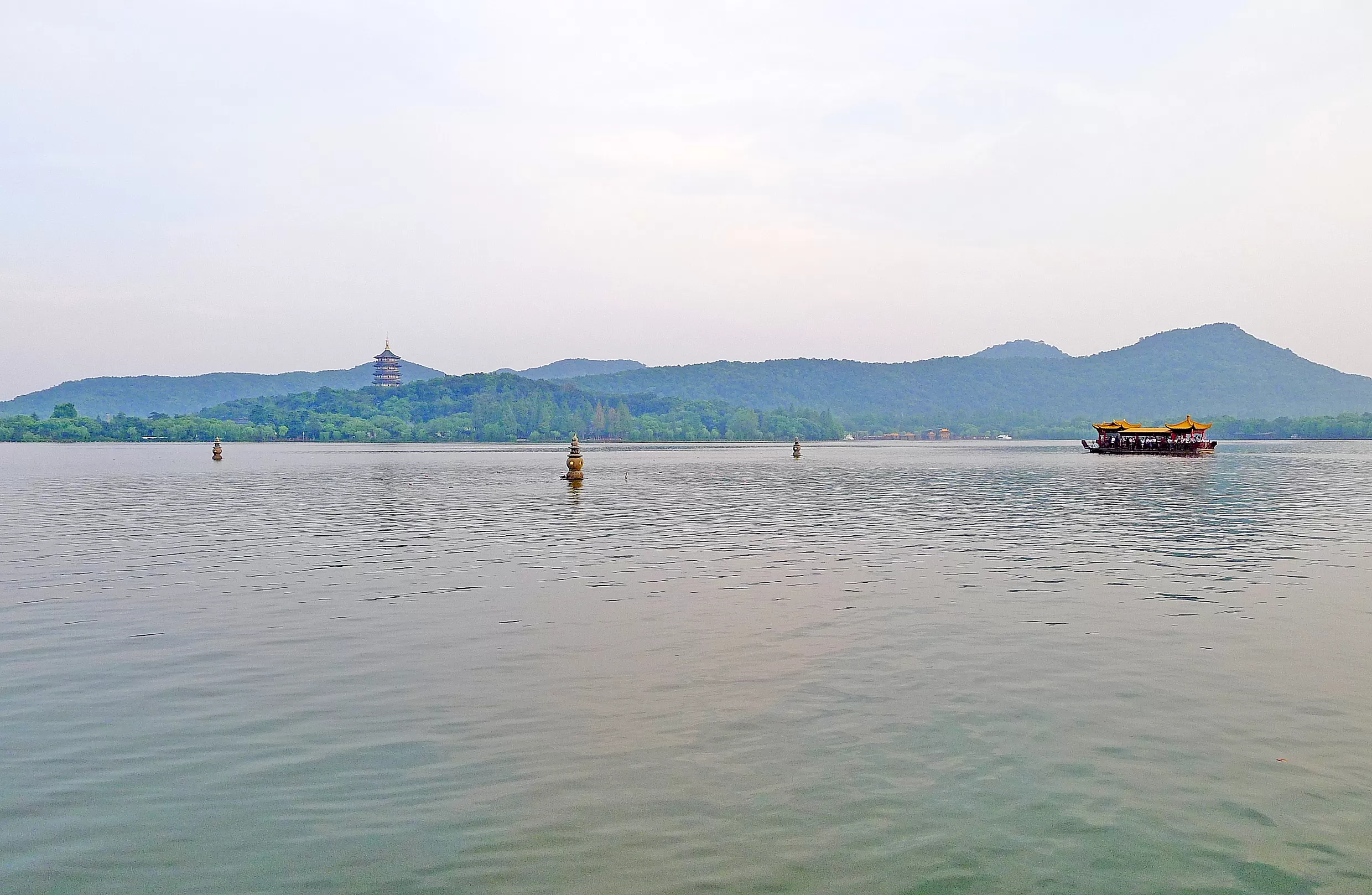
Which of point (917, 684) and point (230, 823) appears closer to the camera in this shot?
point (230, 823)

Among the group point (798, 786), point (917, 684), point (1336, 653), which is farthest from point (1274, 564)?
point (798, 786)

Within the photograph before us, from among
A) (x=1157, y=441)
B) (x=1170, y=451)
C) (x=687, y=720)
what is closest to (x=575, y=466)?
(x=687, y=720)

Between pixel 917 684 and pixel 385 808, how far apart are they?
28.7 ft

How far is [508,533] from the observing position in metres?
40.6

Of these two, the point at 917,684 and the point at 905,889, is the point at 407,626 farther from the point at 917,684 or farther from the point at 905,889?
the point at 905,889

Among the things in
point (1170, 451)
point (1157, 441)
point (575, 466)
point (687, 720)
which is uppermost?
point (1157, 441)

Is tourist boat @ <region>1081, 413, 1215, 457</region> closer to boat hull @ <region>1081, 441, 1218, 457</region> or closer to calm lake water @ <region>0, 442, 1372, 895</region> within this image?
boat hull @ <region>1081, 441, 1218, 457</region>

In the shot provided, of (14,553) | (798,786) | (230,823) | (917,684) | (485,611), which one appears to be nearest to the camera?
(230,823)

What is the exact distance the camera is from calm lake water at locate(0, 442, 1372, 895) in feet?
28.7

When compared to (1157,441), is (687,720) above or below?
below

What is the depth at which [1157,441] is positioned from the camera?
5999 inches

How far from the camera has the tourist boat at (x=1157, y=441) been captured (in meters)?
144

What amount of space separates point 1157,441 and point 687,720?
15980 centimetres

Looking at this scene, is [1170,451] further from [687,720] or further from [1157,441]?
[687,720]
